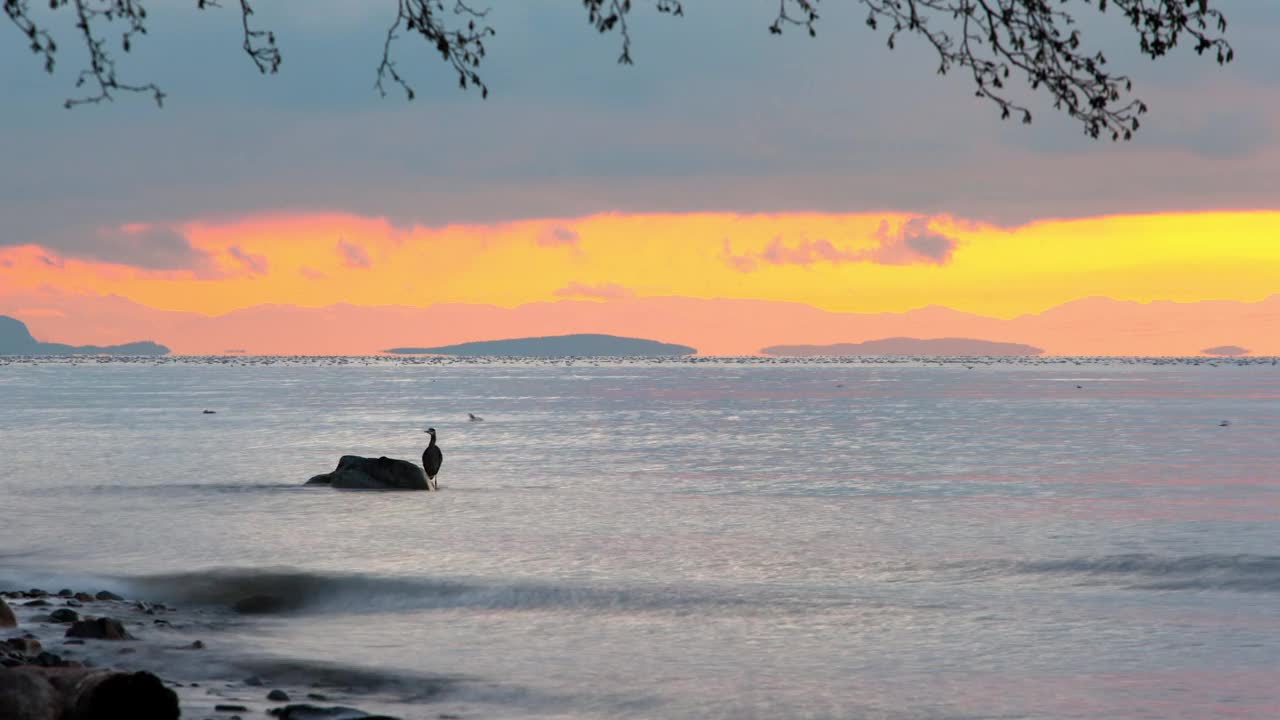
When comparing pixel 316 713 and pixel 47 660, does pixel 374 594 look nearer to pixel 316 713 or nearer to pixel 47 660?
pixel 47 660

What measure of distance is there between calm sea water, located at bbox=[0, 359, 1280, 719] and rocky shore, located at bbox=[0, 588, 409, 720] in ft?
2.40

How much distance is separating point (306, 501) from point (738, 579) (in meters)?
15.3

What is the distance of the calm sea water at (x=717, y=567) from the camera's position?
50.3 feet

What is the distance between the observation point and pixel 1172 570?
76.7 feet

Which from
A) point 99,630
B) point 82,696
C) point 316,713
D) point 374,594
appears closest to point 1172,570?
point 374,594

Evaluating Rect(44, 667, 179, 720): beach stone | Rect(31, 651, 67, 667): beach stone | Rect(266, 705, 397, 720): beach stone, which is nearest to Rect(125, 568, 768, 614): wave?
Rect(31, 651, 67, 667): beach stone

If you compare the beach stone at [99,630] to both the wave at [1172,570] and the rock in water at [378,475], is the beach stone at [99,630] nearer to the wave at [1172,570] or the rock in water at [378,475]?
the wave at [1172,570]

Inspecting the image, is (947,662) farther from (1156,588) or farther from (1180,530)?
(1180,530)

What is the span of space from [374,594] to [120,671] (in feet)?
35.5

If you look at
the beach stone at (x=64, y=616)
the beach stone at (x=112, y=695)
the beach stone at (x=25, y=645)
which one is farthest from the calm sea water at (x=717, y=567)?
the beach stone at (x=112, y=695)

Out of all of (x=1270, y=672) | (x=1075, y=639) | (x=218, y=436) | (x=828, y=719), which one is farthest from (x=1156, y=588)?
(x=218, y=436)

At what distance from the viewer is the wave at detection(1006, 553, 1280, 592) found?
22000 mm

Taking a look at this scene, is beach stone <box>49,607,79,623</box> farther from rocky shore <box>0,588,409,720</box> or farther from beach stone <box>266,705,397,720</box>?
beach stone <box>266,705,397,720</box>

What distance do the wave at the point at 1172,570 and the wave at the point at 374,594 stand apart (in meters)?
6.27
